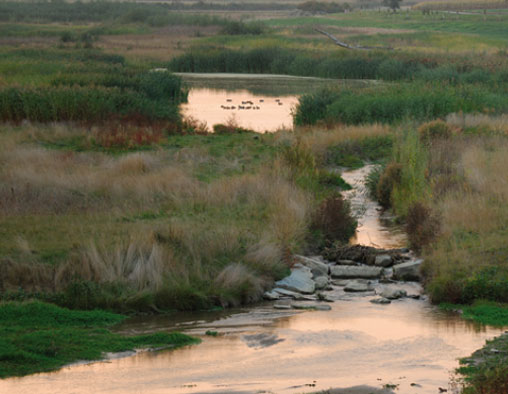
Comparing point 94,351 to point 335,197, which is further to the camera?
point 335,197

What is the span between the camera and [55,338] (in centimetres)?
1219

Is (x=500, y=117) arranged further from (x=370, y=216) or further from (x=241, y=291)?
(x=241, y=291)

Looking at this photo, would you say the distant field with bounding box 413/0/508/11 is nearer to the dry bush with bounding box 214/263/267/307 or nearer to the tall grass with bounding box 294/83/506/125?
the tall grass with bounding box 294/83/506/125

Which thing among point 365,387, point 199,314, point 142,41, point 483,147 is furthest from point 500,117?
point 142,41

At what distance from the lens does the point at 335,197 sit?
20469mm

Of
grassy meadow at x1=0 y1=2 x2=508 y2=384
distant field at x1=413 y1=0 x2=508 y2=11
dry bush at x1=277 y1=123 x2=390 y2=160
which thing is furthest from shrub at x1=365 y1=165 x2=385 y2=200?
distant field at x1=413 y1=0 x2=508 y2=11

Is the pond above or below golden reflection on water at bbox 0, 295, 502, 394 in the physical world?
above

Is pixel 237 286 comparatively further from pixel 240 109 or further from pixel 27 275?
pixel 240 109

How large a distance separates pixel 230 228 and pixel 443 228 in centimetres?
434

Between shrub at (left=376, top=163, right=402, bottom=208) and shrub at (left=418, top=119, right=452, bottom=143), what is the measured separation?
15.4 feet

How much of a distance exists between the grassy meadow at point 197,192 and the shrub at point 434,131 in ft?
0.19

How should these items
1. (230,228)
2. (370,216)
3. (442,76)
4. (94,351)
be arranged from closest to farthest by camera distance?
1. (94,351)
2. (230,228)
3. (370,216)
4. (442,76)

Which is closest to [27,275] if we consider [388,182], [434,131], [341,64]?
[388,182]

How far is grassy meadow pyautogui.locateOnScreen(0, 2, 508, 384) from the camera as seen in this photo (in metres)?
14.6
